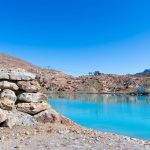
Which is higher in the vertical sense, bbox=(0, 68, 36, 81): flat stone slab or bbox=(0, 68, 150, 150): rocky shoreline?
bbox=(0, 68, 36, 81): flat stone slab

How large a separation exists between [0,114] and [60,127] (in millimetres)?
3580

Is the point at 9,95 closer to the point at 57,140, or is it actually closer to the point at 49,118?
the point at 49,118

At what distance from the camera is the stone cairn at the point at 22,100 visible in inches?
789

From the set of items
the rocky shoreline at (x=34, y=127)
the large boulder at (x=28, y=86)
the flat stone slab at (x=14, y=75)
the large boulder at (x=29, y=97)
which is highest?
the flat stone slab at (x=14, y=75)

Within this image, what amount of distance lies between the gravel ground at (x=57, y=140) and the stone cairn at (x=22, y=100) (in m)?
1.43

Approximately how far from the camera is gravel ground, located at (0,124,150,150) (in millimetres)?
15138

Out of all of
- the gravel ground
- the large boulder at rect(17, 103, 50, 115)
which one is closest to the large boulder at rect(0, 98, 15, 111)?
the large boulder at rect(17, 103, 50, 115)

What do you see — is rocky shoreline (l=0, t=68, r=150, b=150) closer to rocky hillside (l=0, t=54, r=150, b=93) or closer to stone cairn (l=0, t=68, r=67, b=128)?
stone cairn (l=0, t=68, r=67, b=128)

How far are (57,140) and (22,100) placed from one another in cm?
571

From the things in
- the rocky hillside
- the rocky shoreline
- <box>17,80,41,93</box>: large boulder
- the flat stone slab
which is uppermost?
the rocky hillside

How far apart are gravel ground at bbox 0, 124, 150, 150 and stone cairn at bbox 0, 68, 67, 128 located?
143 centimetres

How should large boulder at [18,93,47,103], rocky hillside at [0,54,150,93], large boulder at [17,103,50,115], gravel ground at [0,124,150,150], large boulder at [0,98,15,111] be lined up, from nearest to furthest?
gravel ground at [0,124,150,150] → large boulder at [0,98,15,111] → large boulder at [17,103,50,115] → large boulder at [18,93,47,103] → rocky hillside at [0,54,150,93]

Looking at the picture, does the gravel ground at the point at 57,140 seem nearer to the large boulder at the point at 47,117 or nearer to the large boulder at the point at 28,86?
the large boulder at the point at 47,117

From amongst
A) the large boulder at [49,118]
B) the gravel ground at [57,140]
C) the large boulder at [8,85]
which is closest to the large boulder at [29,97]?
the large boulder at [8,85]
